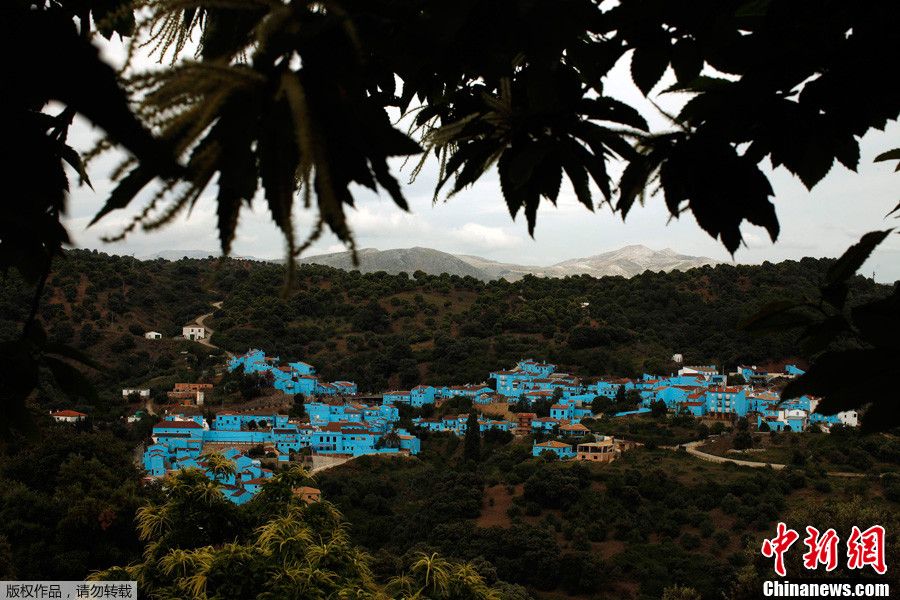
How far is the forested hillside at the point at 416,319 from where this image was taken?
137 ft

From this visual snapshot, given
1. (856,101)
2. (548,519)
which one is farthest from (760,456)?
(856,101)

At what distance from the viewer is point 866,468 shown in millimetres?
25250

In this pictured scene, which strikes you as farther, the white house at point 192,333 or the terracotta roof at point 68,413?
the white house at point 192,333

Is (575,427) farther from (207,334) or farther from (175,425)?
(207,334)

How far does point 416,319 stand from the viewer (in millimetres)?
50281

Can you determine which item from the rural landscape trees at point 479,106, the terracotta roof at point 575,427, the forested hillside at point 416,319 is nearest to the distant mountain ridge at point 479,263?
the forested hillside at point 416,319

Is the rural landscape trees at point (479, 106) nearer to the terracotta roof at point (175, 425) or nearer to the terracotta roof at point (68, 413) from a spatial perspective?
the terracotta roof at point (175, 425)

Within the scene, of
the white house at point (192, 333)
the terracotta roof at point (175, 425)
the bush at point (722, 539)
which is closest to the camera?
the bush at point (722, 539)

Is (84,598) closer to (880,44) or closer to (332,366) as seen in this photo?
(880,44)

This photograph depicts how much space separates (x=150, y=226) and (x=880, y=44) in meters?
1.26

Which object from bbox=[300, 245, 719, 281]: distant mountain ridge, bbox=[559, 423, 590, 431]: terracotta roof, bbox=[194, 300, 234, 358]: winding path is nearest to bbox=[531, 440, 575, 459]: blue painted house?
bbox=[559, 423, 590, 431]: terracotta roof

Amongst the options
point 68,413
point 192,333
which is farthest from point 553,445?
point 192,333

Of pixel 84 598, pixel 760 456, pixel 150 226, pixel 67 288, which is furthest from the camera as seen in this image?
pixel 67 288

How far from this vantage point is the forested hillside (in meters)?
41.7
